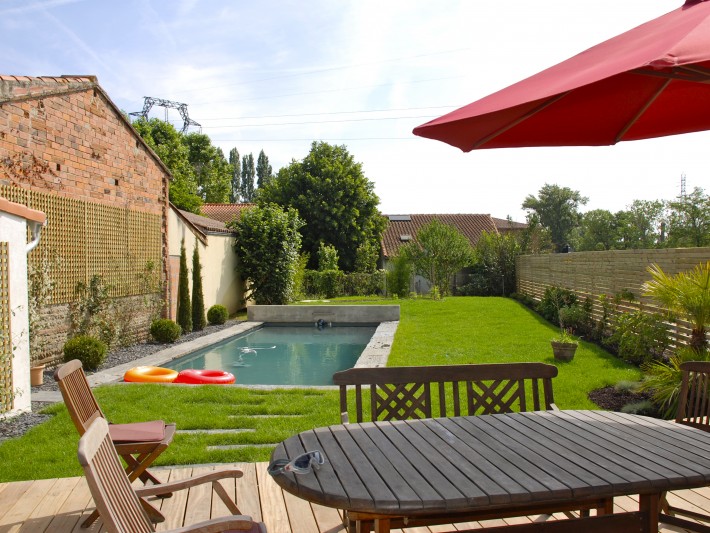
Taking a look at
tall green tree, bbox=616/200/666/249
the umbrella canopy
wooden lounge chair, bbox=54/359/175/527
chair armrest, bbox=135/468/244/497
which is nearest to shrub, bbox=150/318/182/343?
wooden lounge chair, bbox=54/359/175/527

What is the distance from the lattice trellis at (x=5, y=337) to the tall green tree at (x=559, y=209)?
56.2m

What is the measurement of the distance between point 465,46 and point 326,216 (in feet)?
41.7

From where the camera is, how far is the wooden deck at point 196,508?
3318 millimetres

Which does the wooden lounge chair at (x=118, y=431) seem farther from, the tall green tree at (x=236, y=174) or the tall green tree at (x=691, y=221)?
the tall green tree at (x=236, y=174)

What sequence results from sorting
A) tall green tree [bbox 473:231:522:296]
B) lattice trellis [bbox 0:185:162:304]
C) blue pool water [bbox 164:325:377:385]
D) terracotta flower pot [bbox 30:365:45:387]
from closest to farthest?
terracotta flower pot [bbox 30:365:45:387] → lattice trellis [bbox 0:185:162:304] → blue pool water [bbox 164:325:377:385] → tall green tree [bbox 473:231:522:296]

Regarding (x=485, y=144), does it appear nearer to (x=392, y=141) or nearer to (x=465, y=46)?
(x=465, y=46)

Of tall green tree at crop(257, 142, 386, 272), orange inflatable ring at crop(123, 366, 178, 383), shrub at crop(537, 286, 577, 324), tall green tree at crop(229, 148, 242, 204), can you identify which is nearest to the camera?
orange inflatable ring at crop(123, 366, 178, 383)

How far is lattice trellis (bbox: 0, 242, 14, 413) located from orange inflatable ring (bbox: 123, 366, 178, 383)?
2.47 meters

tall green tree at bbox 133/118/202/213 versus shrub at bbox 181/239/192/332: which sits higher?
tall green tree at bbox 133/118/202/213

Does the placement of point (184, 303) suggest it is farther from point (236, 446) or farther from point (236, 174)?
point (236, 174)

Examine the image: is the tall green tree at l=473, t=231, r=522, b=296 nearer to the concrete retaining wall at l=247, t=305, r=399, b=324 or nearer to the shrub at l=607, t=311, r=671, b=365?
the concrete retaining wall at l=247, t=305, r=399, b=324

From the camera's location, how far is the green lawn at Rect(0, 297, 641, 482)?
483 cm

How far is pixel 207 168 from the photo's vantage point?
38688 millimetres

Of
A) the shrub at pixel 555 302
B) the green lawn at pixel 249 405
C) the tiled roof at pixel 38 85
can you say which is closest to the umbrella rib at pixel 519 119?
the green lawn at pixel 249 405
